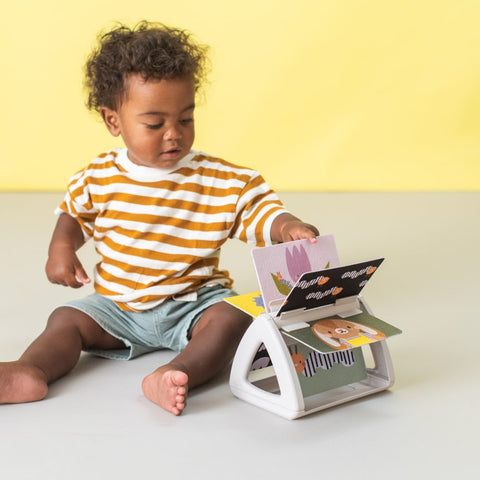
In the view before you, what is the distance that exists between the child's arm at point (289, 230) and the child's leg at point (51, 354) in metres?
0.31

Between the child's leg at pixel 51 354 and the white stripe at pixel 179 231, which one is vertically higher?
the white stripe at pixel 179 231

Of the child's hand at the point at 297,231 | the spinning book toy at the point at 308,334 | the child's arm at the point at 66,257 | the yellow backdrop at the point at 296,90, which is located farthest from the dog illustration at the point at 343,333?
the yellow backdrop at the point at 296,90

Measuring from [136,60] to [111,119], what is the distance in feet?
0.44

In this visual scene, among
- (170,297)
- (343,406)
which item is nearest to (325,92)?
(170,297)

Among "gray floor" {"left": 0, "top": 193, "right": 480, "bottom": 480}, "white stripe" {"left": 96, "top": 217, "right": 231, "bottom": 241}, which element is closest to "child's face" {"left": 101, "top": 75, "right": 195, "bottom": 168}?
"white stripe" {"left": 96, "top": 217, "right": 231, "bottom": 241}

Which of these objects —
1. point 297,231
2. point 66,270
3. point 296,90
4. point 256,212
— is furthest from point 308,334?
point 296,90

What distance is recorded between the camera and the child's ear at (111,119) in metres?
1.37

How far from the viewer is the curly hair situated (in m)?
1.28

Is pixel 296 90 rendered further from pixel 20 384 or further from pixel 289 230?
pixel 20 384

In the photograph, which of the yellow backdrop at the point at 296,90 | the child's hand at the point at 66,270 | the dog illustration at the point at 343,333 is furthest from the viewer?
the yellow backdrop at the point at 296,90

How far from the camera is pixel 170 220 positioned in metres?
1.33

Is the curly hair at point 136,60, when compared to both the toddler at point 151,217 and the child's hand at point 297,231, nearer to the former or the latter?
the toddler at point 151,217

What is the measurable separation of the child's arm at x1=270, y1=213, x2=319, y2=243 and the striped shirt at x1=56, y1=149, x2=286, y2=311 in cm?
2

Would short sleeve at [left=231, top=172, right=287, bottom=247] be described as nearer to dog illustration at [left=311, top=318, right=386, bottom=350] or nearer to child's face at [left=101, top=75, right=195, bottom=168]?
child's face at [left=101, top=75, right=195, bottom=168]
